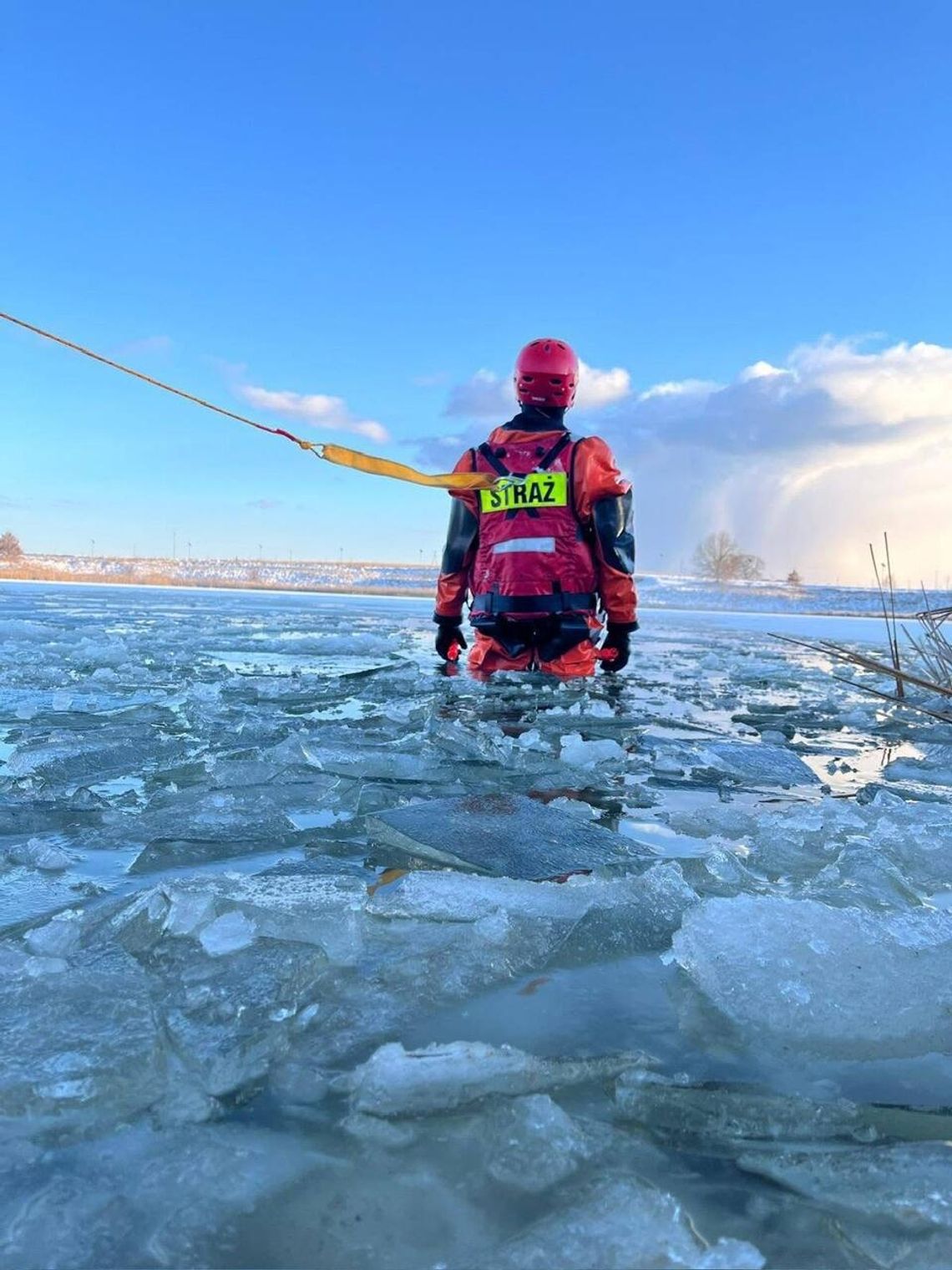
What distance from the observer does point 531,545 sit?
4816mm

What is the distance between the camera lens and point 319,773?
95.9 inches

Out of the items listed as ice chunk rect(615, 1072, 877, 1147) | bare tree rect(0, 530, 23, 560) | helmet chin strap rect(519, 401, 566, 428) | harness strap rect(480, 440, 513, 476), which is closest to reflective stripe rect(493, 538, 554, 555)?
harness strap rect(480, 440, 513, 476)

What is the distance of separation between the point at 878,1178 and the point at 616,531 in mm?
4202

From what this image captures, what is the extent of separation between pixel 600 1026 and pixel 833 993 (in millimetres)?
344

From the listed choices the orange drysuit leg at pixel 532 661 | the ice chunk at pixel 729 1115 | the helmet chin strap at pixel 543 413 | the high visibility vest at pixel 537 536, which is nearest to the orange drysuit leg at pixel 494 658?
the orange drysuit leg at pixel 532 661

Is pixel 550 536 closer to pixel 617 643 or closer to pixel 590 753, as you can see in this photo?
pixel 617 643

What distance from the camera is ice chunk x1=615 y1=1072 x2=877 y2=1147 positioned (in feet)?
2.89

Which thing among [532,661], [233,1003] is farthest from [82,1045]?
[532,661]

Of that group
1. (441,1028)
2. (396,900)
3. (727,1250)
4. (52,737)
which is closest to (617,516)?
(52,737)

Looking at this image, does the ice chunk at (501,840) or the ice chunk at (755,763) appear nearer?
the ice chunk at (501,840)

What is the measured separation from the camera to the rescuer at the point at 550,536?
4.79m

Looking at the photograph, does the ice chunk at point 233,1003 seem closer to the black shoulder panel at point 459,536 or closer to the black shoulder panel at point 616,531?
the black shoulder panel at point 616,531

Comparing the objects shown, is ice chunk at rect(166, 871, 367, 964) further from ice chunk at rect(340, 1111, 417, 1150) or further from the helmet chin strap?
the helmet chin strap

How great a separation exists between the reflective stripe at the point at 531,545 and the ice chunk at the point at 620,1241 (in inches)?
165
